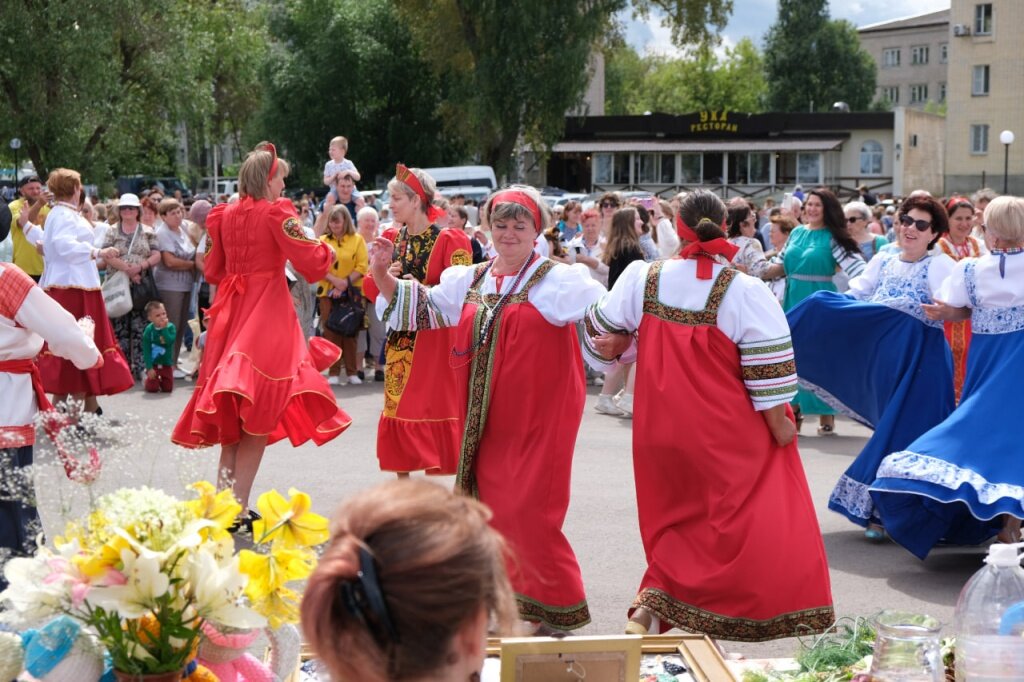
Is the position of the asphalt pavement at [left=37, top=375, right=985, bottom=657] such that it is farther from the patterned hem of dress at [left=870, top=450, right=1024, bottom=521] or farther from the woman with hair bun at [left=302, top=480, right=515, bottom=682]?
the woman with hair bun at [left=302, top=480, right=515, bottom=682]

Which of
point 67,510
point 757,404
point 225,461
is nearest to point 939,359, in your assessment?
point 757,404

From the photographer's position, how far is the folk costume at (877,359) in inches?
282

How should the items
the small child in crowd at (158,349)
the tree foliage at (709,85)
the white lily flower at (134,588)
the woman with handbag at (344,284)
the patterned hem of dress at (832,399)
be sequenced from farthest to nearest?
1. the tree foliage at (709,85)
2. the woman with handbag at (344,284)
3. the small child in crowd at (158,349)
4. the patterned hem of dress at (832,399)
5. the white lily flower at (134,588)

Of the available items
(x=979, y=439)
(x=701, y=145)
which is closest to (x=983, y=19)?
(x=701, y=145)

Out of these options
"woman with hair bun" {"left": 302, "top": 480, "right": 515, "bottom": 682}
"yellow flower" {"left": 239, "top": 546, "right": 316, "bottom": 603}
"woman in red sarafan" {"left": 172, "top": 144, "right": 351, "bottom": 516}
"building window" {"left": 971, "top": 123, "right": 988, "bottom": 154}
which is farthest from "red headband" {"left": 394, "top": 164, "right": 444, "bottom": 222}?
"building window" {"left": 971, "top": 123, "right": 988, "bottom": 154}

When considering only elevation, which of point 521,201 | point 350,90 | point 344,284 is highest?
point 350,90

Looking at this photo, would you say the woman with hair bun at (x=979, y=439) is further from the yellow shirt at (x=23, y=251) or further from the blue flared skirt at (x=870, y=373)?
the yellow shirt at (x=23, y=251)

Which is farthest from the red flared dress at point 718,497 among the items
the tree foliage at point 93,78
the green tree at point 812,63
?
the green tree at point 812,63

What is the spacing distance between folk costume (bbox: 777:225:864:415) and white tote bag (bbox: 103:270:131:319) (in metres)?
6.30

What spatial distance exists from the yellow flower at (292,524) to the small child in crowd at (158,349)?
10210 mm

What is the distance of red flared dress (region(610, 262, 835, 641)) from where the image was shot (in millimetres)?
4906

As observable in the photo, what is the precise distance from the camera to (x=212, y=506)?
8.58 ft

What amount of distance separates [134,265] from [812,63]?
223 ft

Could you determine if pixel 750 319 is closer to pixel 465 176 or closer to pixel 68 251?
pixel 68 251
